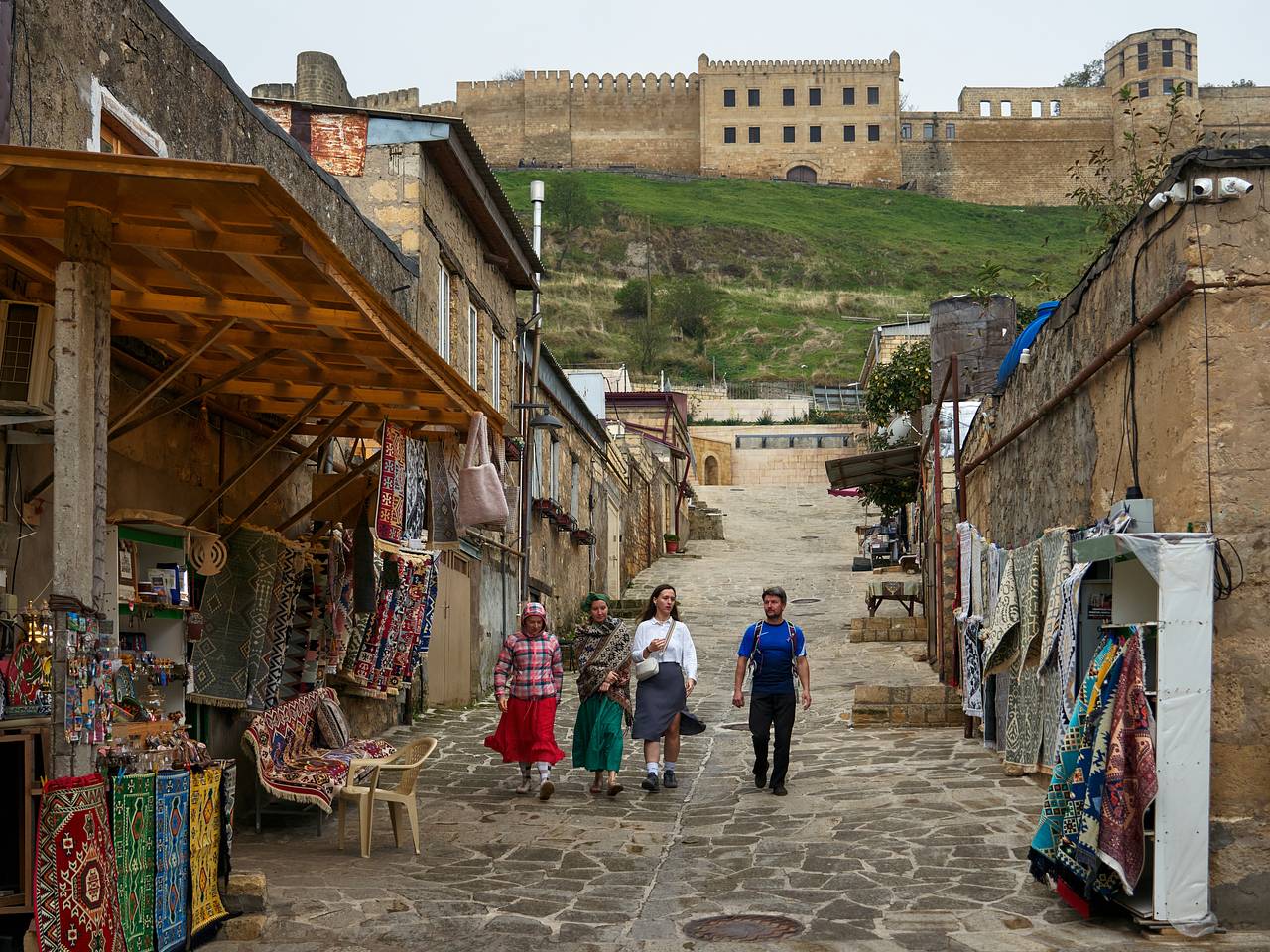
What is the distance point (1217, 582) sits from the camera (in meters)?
6.15

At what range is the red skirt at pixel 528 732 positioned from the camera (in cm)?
1007

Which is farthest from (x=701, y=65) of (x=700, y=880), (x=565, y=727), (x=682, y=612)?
(x=700, y=880)

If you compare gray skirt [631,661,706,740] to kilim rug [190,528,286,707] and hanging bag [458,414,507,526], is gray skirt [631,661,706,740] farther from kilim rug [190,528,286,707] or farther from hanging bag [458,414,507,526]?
kilim rug [190,528,286,707]

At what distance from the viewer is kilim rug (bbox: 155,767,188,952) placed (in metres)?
5.65

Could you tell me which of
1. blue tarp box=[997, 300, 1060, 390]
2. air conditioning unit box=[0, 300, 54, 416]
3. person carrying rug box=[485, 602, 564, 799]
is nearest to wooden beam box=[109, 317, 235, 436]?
air conditioning unit box=[0, 300, 54, 416]

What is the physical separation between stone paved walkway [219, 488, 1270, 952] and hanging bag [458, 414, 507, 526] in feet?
6.53

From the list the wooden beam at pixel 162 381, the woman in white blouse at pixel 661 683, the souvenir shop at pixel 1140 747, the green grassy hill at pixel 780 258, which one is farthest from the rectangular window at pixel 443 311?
the green grassy hill at pixel 780 258

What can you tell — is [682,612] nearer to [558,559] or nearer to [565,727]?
[558,559]

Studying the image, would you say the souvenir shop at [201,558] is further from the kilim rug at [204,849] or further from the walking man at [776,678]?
the walking man at [776,678]

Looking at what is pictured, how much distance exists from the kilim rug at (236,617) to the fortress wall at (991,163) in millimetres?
96300

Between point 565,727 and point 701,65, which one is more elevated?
point 701,65

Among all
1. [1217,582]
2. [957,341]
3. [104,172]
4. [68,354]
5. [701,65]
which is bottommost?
[1217,582]

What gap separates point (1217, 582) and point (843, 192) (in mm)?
92019

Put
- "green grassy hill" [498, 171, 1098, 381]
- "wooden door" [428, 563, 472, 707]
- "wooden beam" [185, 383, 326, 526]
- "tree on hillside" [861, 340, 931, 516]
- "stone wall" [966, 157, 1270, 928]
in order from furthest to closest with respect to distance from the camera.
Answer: "green grassy hill" [498, 171, 1098, 381]
"tree on hillside" [861, 340, 931, 516]
"wooden door" [428, 563, 472, 707]
"wooden beam" [185, 383, 326, 526]
"stone wall" [966, 157, 1270, 928]
